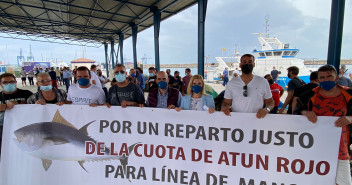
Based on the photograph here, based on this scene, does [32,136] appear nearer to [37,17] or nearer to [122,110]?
[122,110]

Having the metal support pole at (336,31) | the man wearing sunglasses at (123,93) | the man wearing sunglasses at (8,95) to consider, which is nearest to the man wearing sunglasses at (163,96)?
the man wearing sunglasses at (123,93)

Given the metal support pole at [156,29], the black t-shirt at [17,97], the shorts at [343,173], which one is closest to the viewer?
the shorts at [343,173]

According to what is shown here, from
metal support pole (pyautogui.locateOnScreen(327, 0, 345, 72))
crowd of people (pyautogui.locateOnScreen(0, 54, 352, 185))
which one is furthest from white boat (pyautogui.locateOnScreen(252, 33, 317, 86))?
crowd of people (pyautogui.locateOnScreen(0, 54, 352, 185))

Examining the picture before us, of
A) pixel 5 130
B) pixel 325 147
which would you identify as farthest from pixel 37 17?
pixel 325 147

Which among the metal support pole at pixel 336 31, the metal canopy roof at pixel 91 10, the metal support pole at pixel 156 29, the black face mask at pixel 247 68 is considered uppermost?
the metal canopy roof at pixel 91 10

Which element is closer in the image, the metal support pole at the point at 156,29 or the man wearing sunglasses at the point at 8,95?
the man wearing sunglasses at the point at 8,95

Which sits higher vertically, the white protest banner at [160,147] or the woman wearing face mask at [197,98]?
the woman wearing face mask at [197,98]

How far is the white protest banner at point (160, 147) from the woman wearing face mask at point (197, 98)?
0.80 feet

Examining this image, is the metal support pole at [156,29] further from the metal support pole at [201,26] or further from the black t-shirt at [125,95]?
the black t-shirt at [125,95]

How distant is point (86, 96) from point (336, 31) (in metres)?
4.68

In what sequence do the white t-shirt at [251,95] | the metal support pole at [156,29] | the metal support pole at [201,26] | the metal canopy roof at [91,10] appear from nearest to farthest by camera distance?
the white t-shirt at [251,95] → the metal support pole at [201,26] → the metal canopy roof at [91,10] → the metal support pole at [156,29]

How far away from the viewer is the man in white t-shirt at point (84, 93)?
2.42 metres

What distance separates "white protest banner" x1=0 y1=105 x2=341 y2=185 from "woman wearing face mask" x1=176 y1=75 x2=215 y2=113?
0.80ft

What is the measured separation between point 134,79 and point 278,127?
282 inches
